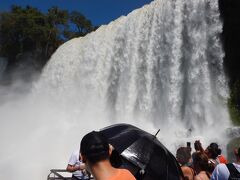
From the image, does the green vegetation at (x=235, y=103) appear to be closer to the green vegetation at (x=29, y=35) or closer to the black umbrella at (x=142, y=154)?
the black umbrella at (x=142, y=154)

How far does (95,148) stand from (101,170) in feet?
0.37

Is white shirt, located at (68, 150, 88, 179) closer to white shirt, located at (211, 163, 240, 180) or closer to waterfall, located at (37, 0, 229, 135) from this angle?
white shirt, located at (211, 163, 240, 180)

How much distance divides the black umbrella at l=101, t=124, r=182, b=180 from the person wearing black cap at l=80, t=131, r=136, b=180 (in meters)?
0.79

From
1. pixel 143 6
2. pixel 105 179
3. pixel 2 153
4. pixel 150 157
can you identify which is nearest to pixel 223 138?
pixel 143 6

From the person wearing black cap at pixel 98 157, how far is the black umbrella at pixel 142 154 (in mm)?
794

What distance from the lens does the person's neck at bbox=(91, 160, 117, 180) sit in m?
2.23

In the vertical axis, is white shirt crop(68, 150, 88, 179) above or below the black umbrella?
below

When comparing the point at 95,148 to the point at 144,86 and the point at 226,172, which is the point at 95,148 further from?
the point at 144,86

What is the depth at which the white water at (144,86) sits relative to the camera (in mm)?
18641

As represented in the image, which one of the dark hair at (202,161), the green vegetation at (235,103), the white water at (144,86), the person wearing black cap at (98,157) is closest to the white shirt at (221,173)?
the dark hair at (202,161)

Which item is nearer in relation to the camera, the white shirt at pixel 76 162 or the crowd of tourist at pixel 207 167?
the crowd of tourist at pixel 207 167

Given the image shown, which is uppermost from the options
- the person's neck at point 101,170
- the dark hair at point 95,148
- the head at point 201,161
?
the dark hair at point 95,148

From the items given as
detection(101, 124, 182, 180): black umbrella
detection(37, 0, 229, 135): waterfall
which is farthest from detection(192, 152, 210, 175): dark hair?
detection(37, 0, 229, 135): waterfall

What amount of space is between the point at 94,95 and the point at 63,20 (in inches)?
843
